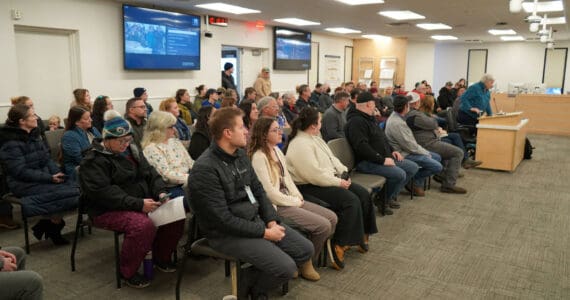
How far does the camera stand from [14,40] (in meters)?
5.95

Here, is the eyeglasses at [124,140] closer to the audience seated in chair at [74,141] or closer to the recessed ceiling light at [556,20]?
the audience seated in chair at [74,141]

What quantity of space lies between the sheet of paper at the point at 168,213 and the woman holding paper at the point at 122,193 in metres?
0.03

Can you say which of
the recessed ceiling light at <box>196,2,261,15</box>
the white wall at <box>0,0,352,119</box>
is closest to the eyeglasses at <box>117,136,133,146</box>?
the white wall at <box>0,0,352,119</box>

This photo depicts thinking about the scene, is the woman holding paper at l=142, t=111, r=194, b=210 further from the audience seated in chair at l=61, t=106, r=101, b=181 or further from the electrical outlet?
the electrical outlet

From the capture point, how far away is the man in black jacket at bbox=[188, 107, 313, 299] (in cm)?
240

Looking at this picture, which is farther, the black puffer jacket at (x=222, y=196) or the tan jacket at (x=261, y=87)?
the tan jacket at (x=261, y=87)

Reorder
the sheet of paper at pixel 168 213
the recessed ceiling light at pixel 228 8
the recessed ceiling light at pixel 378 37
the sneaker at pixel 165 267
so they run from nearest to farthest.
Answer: the sheet of paper at pixel 168 213 < the sneaker at pixel 165 267 < the recessed ceiling light at pixel 228 8 < the recessed ceiling light at pixel 378 37

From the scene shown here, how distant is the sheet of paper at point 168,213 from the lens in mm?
2945

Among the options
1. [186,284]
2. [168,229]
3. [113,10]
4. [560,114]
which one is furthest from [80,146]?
[560,114]

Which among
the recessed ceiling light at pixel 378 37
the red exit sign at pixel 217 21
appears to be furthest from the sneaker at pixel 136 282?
the recessed ceiling light at pixel 378 37

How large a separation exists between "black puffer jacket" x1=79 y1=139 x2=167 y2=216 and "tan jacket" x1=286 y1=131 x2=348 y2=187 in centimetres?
110

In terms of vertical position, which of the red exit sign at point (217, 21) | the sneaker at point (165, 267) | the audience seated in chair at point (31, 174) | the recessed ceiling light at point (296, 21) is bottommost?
the sneaker at point (165, 267)

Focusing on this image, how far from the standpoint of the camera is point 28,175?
137 inches

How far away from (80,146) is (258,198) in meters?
1.94
